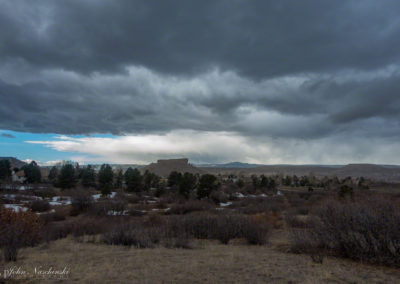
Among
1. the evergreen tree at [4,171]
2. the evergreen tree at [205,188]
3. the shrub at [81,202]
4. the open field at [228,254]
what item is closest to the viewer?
the open field at [228,254]

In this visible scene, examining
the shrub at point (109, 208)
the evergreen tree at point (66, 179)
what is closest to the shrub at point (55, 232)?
the shrub at point (109, 208)

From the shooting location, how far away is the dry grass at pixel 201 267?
719cm

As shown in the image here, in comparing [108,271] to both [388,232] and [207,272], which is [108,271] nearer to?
[207,272]

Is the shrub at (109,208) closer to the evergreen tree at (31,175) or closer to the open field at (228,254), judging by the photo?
the open field at (228,254)

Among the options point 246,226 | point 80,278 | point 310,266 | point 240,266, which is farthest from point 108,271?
point 246,226

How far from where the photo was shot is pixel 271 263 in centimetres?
901

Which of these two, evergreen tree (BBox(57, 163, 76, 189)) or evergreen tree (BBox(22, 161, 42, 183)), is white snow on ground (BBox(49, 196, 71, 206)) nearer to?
evergreen tree (BBox(57, 163, 76, 189))

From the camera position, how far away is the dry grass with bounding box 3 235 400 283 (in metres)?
7.19

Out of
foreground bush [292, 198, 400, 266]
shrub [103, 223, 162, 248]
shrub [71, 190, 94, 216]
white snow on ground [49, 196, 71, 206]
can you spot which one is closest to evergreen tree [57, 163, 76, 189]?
white snow on ground [49, 196, 71, 206]

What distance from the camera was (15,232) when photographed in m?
9.52

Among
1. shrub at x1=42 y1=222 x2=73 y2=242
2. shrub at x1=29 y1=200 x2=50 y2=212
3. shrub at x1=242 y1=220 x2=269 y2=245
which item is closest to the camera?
shrub at x1=242 y1=220 x2=269 y2=245

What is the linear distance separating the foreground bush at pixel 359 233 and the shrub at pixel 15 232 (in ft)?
33.9

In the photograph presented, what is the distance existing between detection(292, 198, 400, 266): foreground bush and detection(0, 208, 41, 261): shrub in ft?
33.9

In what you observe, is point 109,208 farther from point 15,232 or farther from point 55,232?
point 15,232
